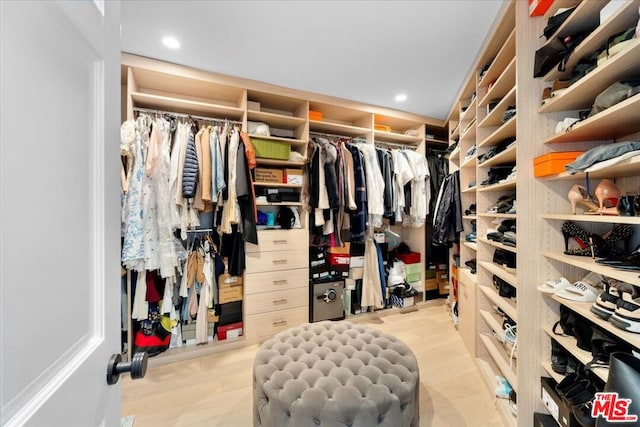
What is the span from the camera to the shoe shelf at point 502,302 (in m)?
1.41

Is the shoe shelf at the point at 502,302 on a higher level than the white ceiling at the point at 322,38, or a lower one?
lower

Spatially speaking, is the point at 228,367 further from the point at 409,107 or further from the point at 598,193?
the point at 409,107

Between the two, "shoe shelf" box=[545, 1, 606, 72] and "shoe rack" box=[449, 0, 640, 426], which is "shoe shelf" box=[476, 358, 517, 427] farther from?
"shoe shelf" box=[545, 1, 606, 72]

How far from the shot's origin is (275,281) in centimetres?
229

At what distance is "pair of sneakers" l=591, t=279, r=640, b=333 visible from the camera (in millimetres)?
800

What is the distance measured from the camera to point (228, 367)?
1935mm

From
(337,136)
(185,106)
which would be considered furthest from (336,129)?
(185,106)

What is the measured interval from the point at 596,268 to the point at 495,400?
1.14 m

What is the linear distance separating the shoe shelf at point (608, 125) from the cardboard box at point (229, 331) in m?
2.52

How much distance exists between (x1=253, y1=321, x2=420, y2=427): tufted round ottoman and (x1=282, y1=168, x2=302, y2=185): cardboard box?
4.62 feet

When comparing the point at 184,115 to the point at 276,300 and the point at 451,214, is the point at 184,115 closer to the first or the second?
the point at 276,300

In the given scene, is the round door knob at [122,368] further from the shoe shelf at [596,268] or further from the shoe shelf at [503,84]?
the shoe shelf at [503,84]

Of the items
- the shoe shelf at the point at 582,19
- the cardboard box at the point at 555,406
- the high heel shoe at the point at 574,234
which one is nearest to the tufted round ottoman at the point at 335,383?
the cardboard box at the point at 555,406

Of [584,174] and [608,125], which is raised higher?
[608,125]
